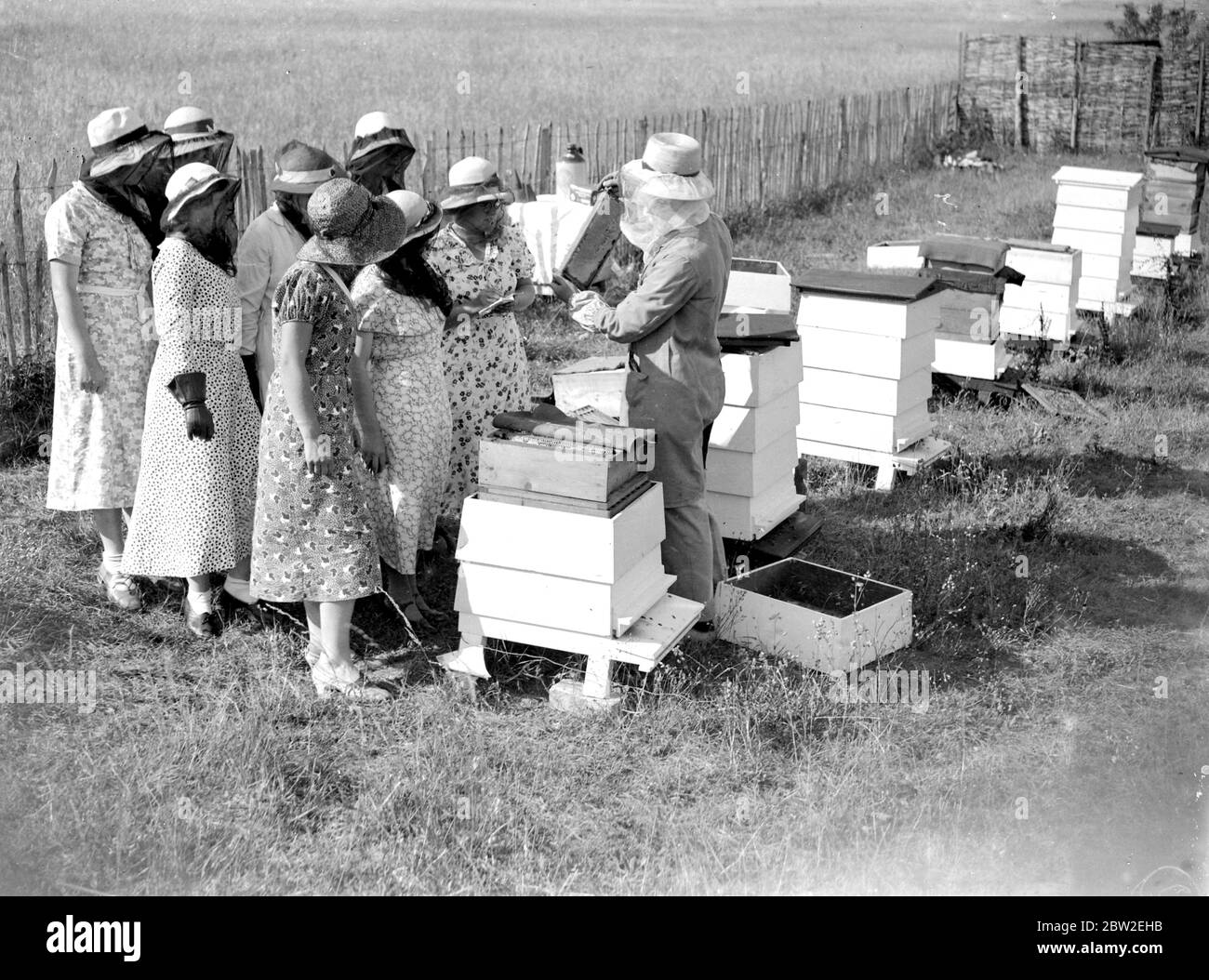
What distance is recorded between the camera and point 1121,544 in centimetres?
693

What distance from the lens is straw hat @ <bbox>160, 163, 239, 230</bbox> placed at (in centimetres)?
488

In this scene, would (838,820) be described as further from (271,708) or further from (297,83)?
(297,83)

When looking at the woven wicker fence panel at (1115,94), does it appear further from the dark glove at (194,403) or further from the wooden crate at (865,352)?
the dark glove at (194,403)

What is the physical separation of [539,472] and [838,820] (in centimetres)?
168

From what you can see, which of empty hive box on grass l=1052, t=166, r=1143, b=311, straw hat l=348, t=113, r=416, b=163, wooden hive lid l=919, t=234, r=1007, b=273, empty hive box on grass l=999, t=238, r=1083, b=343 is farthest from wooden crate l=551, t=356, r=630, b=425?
empty hive box on grass l=1052, t=166, r=1143, b=311

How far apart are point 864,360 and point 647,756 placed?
11.5ft

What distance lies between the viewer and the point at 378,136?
6102mm

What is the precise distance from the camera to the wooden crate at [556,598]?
15.5 feet

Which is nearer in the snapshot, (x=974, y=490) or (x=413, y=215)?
(x=413, y=215)

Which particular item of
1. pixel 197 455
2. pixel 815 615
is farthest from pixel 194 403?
pixel 815 615

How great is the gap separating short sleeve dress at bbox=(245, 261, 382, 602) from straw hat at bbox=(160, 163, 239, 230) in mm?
691

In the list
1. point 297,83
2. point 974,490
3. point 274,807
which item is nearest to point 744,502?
point 974,490
